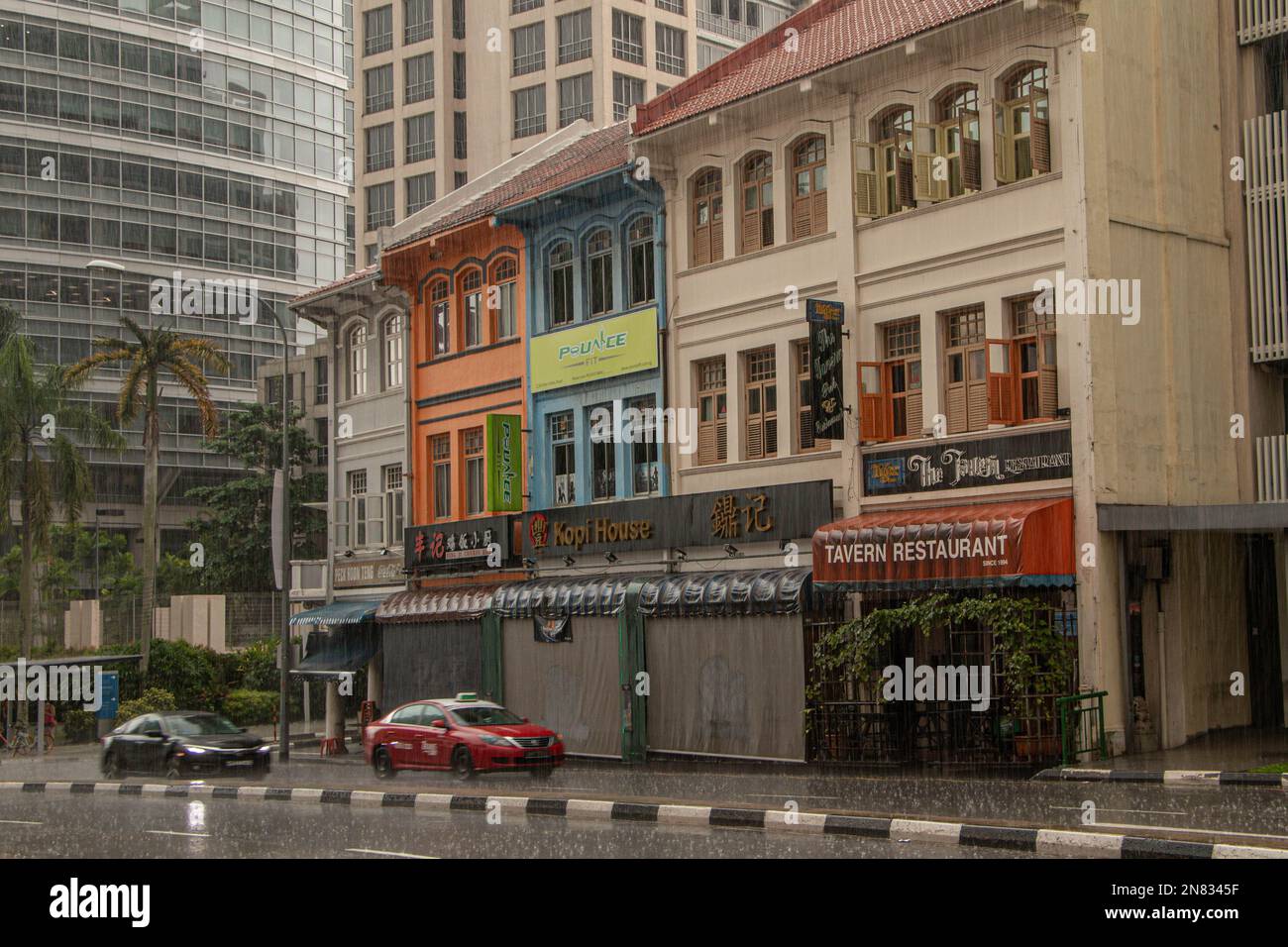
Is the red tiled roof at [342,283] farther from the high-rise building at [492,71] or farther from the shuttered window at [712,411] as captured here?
the high-rise building at [492,71]

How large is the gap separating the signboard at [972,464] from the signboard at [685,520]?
3.69 feet

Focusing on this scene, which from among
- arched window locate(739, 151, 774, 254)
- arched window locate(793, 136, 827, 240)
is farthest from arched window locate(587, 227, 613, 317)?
arched window locate(793, 136, 827, 240)

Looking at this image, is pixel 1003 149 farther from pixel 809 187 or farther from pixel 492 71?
pixel 492 71

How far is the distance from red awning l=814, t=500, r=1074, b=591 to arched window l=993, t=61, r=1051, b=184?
204 inches

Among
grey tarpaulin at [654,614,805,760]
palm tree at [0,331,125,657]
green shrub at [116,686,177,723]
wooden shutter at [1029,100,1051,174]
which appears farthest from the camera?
palm tree at [0,331,125,657]

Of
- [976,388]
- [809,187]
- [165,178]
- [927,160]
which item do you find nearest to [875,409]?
[976,388]

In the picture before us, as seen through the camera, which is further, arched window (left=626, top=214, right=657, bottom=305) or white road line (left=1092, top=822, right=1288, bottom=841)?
arched window (left=626, top=214, right=657, bottom=305)

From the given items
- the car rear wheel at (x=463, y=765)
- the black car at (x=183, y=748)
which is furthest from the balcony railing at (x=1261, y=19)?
A: the black car at (x=183, y=748)

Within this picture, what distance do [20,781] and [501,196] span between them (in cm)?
1694

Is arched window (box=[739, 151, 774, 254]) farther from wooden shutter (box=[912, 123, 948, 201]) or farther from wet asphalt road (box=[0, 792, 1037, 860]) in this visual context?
wet asphalt road (box=[0, 792, 1037, 860])

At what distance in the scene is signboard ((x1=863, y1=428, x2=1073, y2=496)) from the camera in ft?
78.8

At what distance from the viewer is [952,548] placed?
2405 cm

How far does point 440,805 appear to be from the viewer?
893 inches

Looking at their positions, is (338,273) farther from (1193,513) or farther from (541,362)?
(1193,513)
